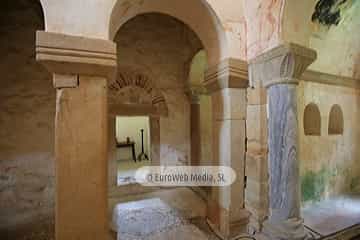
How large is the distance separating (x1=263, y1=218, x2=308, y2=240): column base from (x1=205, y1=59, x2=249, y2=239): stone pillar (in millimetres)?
415

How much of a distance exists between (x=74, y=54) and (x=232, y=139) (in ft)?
5.23

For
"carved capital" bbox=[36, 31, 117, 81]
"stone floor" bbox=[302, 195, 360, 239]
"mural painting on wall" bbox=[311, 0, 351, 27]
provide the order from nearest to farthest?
"carved capital" bbox=[36, 31, 117, 81] < "mural painting on wall" bbox=[311, 0, 351, 27] < "stone floor" bbox=[302, 195, 360, 239]

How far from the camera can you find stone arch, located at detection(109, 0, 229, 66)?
74.9 inches

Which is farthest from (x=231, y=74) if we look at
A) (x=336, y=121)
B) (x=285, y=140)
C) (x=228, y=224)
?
(x=336, y=121)

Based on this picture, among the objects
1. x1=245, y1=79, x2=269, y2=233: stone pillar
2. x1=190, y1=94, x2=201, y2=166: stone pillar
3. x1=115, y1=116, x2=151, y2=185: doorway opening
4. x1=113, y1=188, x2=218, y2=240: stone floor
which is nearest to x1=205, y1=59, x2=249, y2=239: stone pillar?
x1=245, y1=79, x2=269, y2=233: stone pillar

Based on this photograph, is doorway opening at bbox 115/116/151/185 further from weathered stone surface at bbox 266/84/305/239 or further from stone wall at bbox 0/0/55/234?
weathered stone surface at bbox 266/84/305/239

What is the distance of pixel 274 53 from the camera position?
1.58 metres

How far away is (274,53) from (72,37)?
62.3 inches

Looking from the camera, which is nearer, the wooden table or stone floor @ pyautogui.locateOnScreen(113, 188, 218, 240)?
stone floor @ pyautogui.locateOnScreen(113, 188, 218, 240)

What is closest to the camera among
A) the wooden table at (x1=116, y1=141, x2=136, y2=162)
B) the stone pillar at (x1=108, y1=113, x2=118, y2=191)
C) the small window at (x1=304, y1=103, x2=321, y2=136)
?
the stone pillar at (x1=108, y1=113, x2=118, y2=191)

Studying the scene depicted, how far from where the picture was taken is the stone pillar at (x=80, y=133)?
131 cm

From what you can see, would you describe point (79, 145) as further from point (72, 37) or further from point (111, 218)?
point (111, 218)

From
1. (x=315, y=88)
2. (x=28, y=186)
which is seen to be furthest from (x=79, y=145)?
(x=315, y=88)

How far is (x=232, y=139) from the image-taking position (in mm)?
1962
